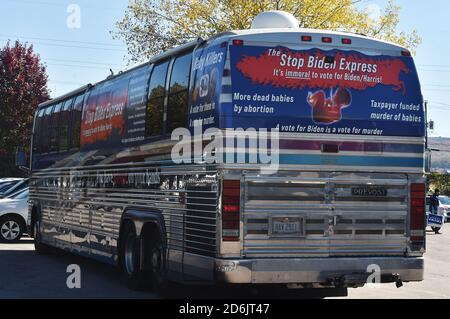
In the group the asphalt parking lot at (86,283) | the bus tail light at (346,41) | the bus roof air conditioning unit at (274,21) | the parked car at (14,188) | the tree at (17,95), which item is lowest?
the asphalt parking lot at (86,283)

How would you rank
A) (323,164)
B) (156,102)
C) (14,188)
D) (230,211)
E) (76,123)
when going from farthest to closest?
1. (14,188)
2. (76,123)
3. (156,102)
4. (323,164)
5. (230,211)

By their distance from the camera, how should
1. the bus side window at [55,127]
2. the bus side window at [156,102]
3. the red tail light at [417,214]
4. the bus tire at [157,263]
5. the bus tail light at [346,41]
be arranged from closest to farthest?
the bus tail light at [346,41] < the red tail light at [417,214] < the bus tire at [157,263] < the bus side window at [156,102] < the bus side window at [55,127]

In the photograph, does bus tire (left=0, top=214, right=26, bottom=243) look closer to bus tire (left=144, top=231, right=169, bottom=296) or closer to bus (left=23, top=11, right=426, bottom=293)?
bus tire (left=144, top=231, right=169, bottom=296)

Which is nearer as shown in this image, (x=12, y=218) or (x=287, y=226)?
(x=287, y=226)

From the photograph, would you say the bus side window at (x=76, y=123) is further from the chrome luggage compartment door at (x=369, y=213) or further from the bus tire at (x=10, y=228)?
the chrome luggage compartment door at (x=369, y=213)

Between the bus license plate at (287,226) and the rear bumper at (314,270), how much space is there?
0.30 meters

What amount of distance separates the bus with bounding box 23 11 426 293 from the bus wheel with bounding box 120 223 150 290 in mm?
701

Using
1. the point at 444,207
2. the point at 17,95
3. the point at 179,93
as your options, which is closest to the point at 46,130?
the point at 179,93

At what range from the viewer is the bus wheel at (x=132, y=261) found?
11844mm

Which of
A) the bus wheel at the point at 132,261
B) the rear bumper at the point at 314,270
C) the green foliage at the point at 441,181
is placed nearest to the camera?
the rear bumper at the point at 314,270

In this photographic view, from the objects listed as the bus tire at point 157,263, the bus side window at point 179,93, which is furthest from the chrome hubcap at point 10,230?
the bus side window at point 179,93

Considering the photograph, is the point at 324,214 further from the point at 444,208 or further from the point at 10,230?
the point at 444,208

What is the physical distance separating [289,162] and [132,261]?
356 centimetres

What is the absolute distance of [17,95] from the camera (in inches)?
1754
